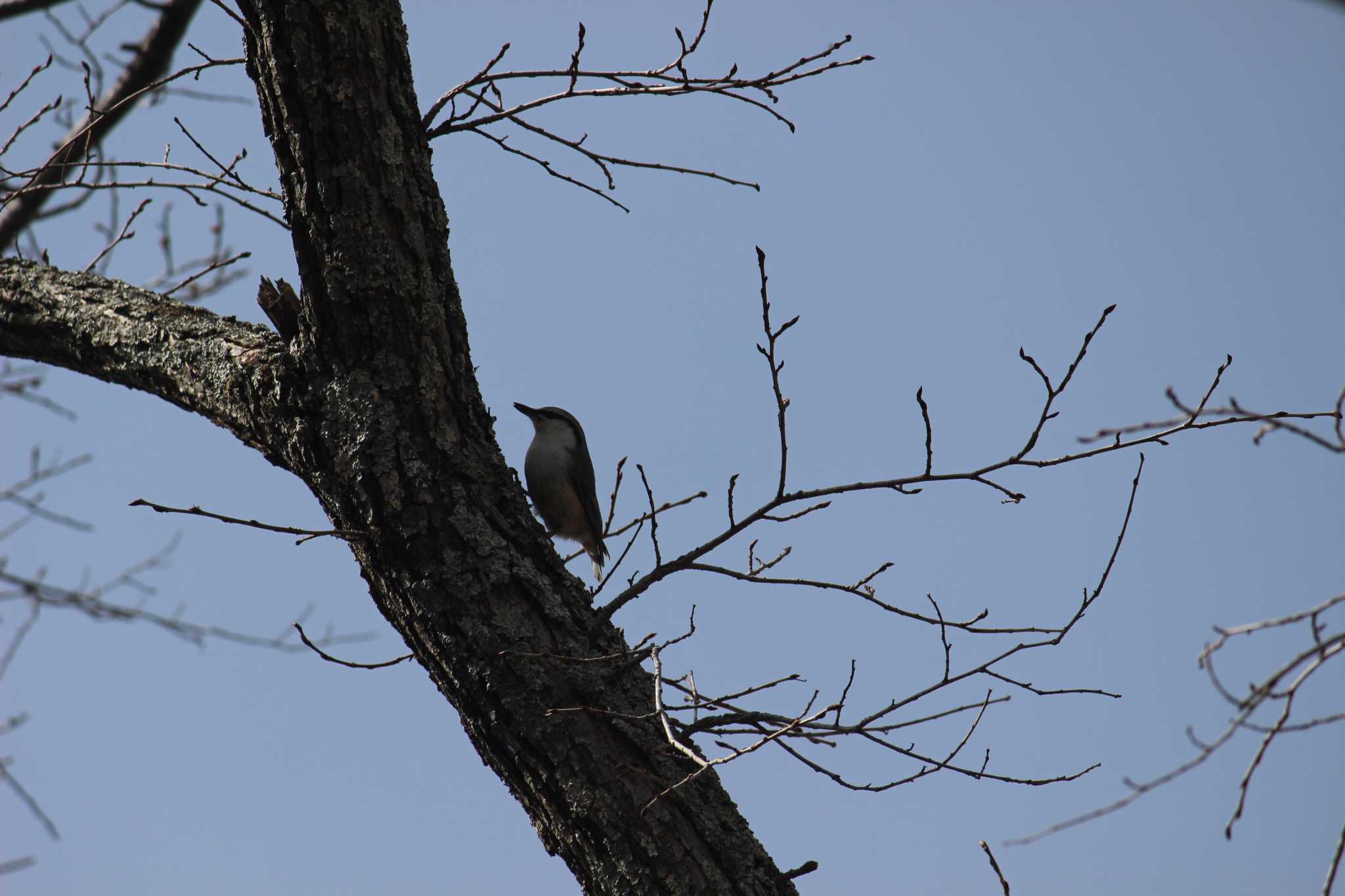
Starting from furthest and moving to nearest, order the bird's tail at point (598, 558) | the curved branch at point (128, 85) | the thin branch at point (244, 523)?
the bird's tail at point (598, 558) → the curved branch at point (128, 85) → the thin branch at point (244, 523)

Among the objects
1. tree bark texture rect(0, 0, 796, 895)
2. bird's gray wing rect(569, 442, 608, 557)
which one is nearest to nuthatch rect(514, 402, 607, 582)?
bird's gray wing rect(569, 442, 608, 557)

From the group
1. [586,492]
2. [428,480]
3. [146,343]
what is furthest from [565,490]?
[428,480]

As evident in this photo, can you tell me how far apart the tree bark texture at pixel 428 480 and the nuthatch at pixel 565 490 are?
8.30 feet

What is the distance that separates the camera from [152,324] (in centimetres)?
339

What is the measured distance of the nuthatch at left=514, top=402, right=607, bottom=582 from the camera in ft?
18.1

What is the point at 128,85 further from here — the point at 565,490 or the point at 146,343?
the point at 565,490

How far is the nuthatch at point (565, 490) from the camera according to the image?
5.52 meters

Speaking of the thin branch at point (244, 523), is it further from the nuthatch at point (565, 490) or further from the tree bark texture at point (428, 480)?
the nuthatch at point (565, 490)

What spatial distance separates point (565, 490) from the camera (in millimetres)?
5527

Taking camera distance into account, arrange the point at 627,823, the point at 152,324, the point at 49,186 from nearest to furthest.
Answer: the point at 627,823 → the point at 152,324 → the point at 49,186

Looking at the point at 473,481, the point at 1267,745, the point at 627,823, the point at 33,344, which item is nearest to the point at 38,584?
the point at 33,344

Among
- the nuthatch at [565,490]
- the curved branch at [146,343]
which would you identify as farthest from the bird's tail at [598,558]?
the curved branch at [146,343]

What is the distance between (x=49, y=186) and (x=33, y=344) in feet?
1.72

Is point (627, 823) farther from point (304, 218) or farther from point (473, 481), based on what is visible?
point (304, 218)
